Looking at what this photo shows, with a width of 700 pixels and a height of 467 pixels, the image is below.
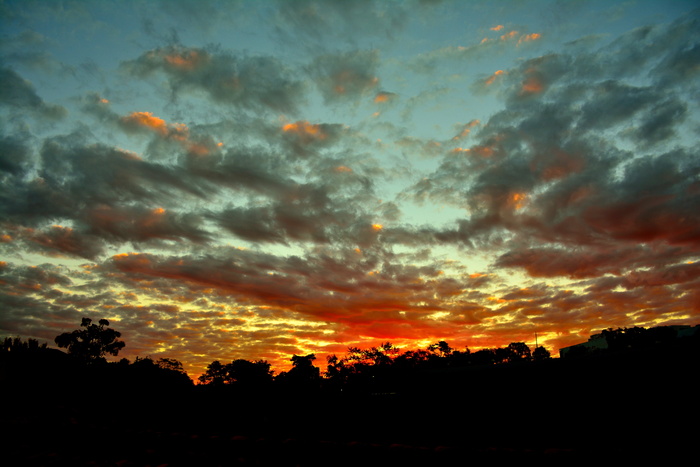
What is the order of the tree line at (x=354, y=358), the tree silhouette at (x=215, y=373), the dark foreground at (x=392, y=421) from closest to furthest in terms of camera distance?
the dark foreground at (x=392, y=421) < the tree line at (x=354, y=358) < the tree silhouette at (x=215, y=373)

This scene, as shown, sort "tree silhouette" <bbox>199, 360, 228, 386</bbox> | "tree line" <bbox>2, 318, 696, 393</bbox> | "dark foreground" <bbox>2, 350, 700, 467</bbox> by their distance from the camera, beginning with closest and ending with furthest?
1. "dark foreground" <bbox>2, 350, 700, 467</bbox>
2. "tree line" <bbox>2, 318, 696, 393</bbox>
3. "tree silhouette" <bbox>199, 360, 228, 386</bbox>

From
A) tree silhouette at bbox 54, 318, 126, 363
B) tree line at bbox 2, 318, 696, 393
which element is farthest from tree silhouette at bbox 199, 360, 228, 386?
tree silhouette at bbox 54, 318, 126, 363

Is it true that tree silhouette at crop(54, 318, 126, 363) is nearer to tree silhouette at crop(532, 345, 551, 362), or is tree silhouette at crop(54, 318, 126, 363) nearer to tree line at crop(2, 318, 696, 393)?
tree line at crop(2, 318, 696, 393)

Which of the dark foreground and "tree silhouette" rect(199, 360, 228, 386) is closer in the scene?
the dark foreground

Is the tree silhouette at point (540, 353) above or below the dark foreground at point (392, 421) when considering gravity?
above

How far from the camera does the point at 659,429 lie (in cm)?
1328

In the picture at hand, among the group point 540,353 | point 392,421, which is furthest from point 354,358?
point 392,421

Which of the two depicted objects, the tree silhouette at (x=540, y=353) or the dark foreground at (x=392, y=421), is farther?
the tree silhouette at (x=540, y=353)

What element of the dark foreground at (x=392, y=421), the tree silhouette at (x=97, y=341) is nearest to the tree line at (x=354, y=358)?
the tree silhouette at (x=97, y=341)

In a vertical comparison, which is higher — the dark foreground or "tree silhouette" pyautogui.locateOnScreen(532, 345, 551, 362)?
"tree silhouette" pyautogui.locateOnScreen(532, 345, 551, 362)

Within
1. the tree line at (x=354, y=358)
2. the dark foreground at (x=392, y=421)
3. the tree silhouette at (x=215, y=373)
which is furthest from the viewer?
the tree silhouette at (x=215, y=373)

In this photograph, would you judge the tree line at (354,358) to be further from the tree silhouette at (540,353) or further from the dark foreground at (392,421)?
the dark foreground at (392,421)

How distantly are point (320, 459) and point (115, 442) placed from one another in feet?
7.92

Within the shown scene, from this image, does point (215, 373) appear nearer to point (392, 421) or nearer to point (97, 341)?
point (97, 341)
